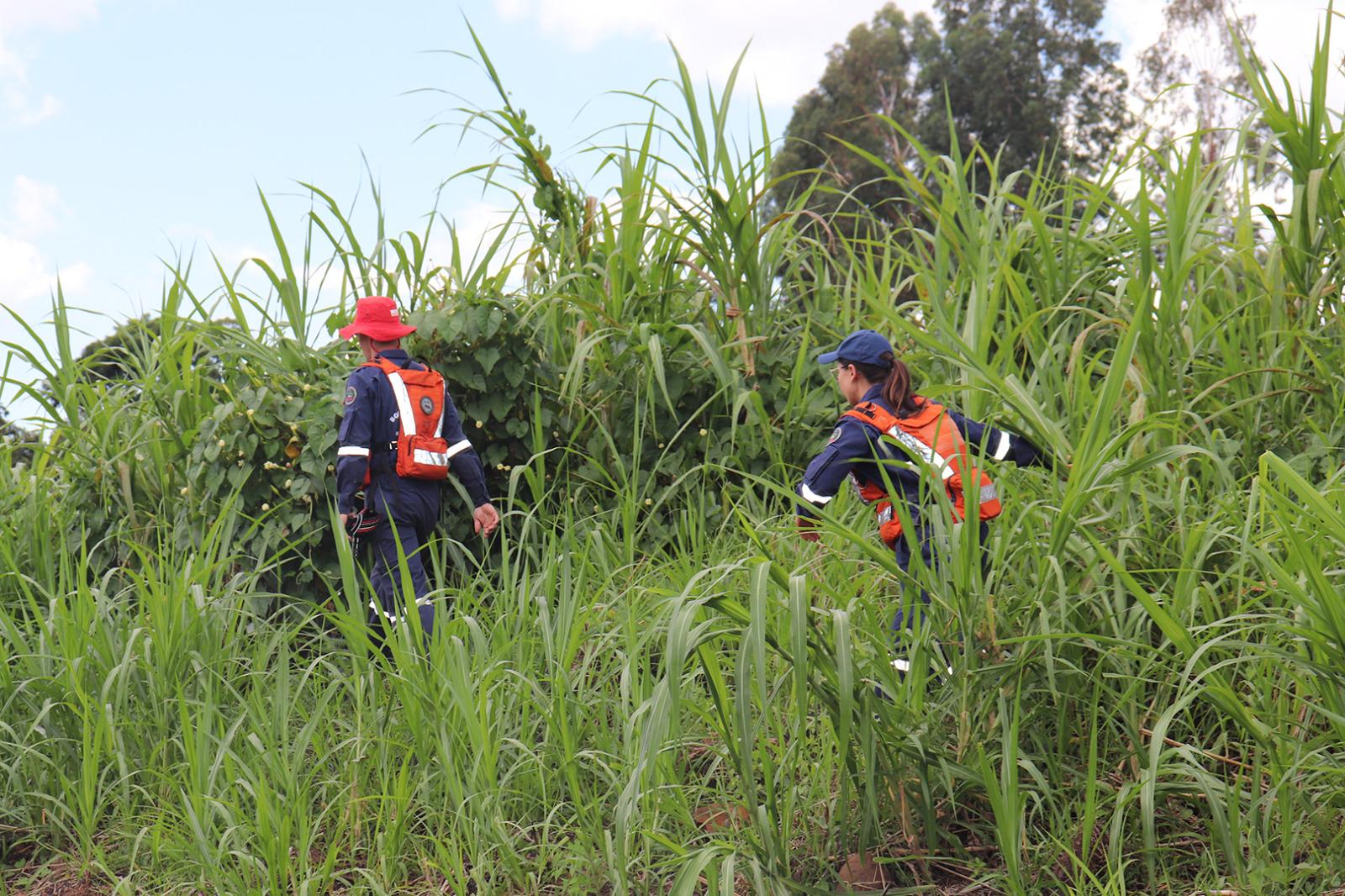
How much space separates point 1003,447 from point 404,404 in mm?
2433

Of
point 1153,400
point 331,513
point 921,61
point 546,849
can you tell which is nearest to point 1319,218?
point 1153,400

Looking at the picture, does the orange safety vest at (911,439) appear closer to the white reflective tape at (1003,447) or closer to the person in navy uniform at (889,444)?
the person in navy uniform at (889,444)

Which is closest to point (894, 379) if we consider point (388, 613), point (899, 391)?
point (899, 391)

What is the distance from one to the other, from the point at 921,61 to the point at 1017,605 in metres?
24.4

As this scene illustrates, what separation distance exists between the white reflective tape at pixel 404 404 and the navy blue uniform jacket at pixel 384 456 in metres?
0.02

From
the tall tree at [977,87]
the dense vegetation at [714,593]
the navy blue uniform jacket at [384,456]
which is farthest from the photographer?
the tall tree at [977,87]

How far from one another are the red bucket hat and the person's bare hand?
0.79 metres

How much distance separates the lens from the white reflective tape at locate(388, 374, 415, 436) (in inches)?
196

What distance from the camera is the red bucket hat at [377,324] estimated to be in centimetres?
508

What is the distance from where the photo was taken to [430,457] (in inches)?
198

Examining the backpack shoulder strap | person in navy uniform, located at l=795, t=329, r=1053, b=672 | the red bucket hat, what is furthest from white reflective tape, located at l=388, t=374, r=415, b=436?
the backpack shoulder strap

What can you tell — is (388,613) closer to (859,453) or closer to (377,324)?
(377,324)

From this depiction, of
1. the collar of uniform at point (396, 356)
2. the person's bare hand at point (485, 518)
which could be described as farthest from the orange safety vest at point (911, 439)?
the collar of uniform at point (396, 356)

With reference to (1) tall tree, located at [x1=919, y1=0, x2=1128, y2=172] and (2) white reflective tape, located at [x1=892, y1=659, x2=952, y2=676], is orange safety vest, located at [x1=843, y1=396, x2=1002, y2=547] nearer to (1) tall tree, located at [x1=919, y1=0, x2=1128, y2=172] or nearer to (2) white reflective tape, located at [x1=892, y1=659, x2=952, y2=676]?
(2) white reflective tape, located at [x1=892, y1=659, x2=952, y2=676]
